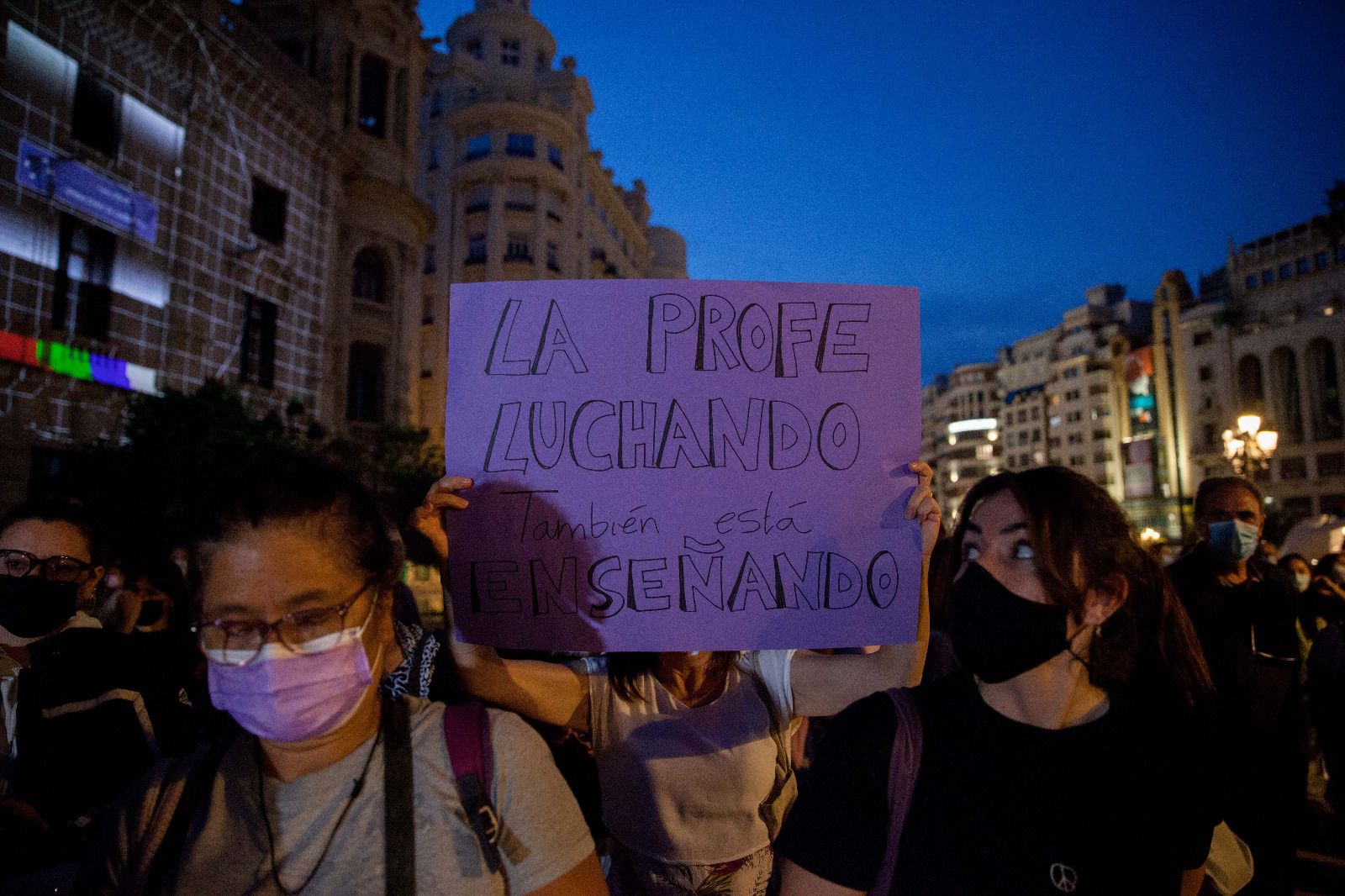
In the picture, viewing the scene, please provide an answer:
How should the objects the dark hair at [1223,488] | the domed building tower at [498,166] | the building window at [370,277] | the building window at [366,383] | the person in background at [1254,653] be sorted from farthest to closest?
the domed building tower at [498,166]
the building window at [370,277]
the building window at [366,383]
the dark hair at [1223,488]
the person in background at [1254,653]

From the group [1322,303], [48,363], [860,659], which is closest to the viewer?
[860,659]

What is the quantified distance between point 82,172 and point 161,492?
22.5 ft

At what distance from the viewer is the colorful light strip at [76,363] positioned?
1338 centimetres

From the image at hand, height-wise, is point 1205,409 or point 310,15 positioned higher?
point 310,15

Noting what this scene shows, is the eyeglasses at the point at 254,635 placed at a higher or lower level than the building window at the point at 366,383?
lower

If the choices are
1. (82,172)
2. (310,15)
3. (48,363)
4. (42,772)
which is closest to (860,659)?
(42,772)

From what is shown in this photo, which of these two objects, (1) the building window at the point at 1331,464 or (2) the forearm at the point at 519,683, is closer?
(2) the forearm at the point at 519,683

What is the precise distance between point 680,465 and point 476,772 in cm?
101

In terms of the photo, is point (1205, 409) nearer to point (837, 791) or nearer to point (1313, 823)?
point (1313, 823)

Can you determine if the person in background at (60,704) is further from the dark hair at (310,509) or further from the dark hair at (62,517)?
the dark hair at (310,509)

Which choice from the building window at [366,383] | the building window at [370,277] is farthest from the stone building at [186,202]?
the building window at [370,277]

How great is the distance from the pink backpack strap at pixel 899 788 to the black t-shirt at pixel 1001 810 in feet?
0.04

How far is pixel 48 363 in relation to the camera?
552 inches

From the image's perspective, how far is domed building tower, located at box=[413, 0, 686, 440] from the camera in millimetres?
46000
